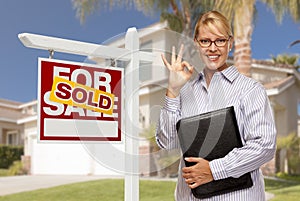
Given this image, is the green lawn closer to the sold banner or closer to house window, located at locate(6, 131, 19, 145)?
the sold banner

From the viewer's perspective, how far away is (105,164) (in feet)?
8.61

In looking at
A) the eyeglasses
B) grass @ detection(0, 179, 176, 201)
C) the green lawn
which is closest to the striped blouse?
the eyeglasses

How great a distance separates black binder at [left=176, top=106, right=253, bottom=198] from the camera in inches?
72.4

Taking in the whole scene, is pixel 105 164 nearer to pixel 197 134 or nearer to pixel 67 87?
pixel 67 87

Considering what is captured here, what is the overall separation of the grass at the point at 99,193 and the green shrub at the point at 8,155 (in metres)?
14.4

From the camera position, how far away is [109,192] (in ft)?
32.1

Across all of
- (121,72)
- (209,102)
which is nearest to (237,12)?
(121,72)

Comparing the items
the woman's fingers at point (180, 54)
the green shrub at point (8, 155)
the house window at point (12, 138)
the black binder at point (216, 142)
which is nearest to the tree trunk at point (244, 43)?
the woman's fingers at point (180, 54)

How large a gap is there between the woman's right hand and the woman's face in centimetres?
16

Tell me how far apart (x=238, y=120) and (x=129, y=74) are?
1237 mm

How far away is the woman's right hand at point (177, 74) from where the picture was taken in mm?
2064

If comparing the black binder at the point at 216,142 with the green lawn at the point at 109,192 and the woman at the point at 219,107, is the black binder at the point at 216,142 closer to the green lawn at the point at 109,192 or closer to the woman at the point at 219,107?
the woman at the point at 219,107

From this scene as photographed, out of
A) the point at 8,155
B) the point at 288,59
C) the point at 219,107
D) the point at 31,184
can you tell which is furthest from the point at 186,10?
the point at 219,107

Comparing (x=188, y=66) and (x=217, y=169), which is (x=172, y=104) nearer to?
(x=188, y=66)
